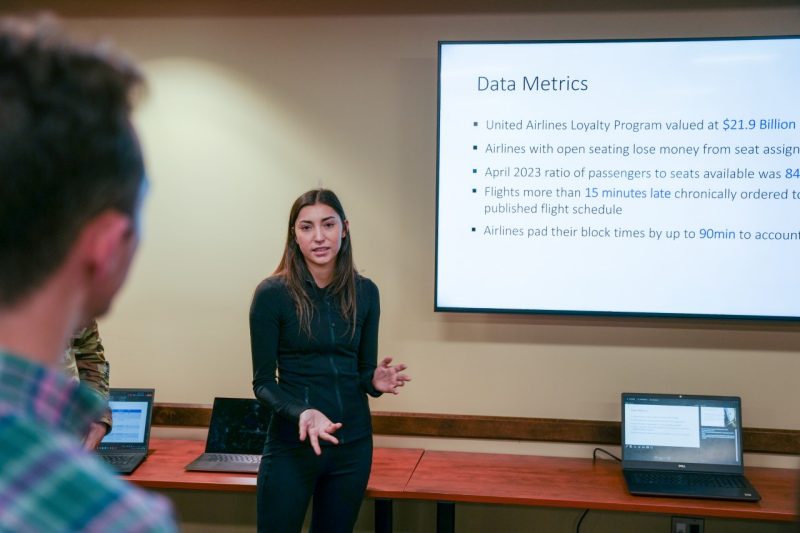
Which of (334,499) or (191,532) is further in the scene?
(191,532)

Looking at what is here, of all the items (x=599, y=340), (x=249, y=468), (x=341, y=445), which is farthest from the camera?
(x=599, y=340)

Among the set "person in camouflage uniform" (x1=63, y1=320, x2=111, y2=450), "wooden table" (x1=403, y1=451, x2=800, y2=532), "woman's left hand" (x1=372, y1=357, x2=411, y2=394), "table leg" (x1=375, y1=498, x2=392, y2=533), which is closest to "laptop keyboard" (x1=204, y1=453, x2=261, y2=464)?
"table leg" (x1=375, y1=498, x2=392, y2=533)

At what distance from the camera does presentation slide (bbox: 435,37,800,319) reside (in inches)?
123

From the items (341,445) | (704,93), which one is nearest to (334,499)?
(341,445)

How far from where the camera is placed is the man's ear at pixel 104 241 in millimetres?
631

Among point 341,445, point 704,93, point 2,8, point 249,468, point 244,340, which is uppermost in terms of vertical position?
point 2,8

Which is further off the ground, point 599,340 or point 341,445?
point 599,340

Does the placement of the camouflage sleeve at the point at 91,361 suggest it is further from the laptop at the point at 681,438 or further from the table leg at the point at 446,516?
the laptop at the point at 681,438

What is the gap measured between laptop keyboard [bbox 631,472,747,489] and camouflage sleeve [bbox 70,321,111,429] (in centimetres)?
180

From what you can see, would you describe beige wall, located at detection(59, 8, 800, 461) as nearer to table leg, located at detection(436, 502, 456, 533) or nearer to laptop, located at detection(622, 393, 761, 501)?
laptop, located at detection(622, 393, 761, 501)

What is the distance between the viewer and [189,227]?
143 inches

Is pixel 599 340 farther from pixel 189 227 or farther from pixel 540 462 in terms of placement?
pixel 189 227

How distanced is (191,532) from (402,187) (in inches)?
69.5

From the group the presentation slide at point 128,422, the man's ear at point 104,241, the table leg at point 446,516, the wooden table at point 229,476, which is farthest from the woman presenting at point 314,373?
the man's ear at point 104,241
